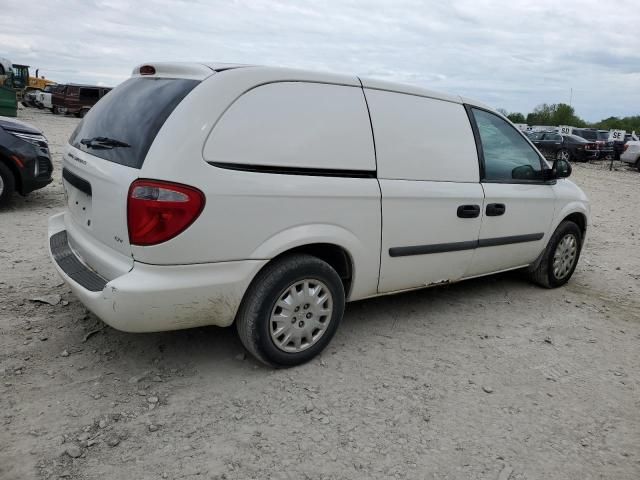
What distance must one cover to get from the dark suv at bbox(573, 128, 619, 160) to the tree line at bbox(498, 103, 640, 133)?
48703 millimetres

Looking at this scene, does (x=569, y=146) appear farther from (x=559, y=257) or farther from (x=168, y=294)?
(x=168, y=294)

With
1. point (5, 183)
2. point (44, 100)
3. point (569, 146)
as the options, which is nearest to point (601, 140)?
point (569, 146)

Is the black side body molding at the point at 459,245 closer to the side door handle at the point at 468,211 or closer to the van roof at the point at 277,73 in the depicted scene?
the side door handle at the point at 468,211

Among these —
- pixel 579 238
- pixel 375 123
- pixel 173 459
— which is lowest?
pixel 173 459

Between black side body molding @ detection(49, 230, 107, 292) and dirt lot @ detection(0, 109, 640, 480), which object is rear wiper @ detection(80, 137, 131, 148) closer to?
black side body molding @ detection(49, 230, 107, 292)

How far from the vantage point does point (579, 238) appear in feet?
17.6

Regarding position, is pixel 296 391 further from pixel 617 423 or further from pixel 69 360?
pixel 617 423

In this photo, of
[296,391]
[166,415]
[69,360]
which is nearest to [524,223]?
[296,391]

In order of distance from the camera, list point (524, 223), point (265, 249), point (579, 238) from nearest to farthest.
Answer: point (265, 249), point (524, 223), point (579, 238)

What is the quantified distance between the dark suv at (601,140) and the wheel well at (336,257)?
25788 mm

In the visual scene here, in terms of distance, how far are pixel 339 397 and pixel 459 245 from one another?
62.1 inches

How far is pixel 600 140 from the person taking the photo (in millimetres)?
27109

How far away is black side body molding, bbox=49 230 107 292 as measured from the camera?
2.97 m

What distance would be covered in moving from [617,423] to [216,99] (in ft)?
9.19
